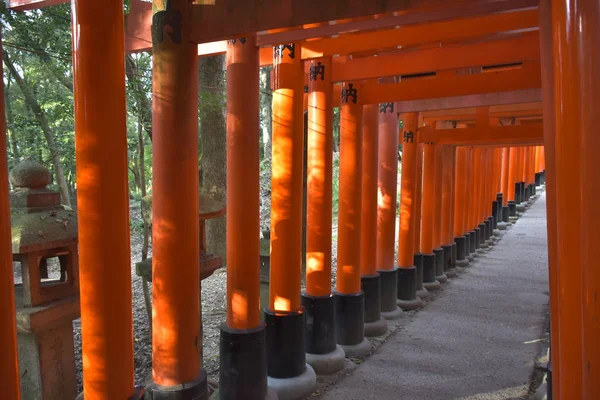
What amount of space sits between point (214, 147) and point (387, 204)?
11.4 ft

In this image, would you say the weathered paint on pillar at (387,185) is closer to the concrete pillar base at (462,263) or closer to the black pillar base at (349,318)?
the black pillar base at (349,318)

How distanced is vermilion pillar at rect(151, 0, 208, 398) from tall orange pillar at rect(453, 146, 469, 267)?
1050 cm

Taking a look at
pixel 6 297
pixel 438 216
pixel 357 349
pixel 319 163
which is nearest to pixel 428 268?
pixel 438 216

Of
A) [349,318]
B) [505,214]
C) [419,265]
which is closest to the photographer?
[349,318]

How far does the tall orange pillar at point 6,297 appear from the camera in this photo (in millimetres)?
1966

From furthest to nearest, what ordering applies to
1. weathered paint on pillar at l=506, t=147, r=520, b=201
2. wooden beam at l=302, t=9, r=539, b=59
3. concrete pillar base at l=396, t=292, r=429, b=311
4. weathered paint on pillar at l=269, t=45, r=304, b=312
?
weathered paint on pillar at l=506, t=147, r=520, b=201 → concrete pillar base at l=396, t=292, r=429, b=311 → weathered paint on pillar at l=269, t=45, r=304, b=312 → wooden beam at l=302, t=9, r=539, b=59

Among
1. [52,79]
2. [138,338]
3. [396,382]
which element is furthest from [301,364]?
[52,79]

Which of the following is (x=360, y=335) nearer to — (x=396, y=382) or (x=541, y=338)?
(x=396, y=382)

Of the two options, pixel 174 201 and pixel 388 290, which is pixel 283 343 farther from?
pixel 388 290

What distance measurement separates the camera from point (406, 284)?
29.8 feet

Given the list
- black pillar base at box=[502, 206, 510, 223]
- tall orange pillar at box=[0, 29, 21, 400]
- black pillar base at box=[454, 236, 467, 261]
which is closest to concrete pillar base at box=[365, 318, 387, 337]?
tall orange pillar at box=[0, 29, 21, 400]

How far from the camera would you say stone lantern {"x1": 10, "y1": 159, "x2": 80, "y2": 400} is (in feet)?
12.8

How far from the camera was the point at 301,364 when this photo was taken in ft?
17.9

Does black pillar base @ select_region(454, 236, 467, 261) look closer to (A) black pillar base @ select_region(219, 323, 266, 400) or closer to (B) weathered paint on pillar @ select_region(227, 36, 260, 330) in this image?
(A) black pillar base @ select_region(219, 323, 266, 400)
